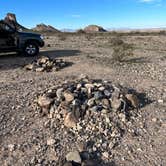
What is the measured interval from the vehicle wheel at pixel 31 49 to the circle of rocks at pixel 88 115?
22.3 feet

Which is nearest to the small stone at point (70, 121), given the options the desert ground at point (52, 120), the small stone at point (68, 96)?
the desert ground at point (52, 120)

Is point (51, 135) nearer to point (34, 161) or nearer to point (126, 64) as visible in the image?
point (34, 161)

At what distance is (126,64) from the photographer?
559 inches

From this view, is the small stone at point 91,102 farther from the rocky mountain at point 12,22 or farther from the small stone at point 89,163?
the rocky mountain at point 12,22

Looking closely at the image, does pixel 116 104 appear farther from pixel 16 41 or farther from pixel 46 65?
pixel 16 41

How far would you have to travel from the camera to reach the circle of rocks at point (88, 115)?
7363 millimetres

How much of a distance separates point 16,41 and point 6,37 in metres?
0.46

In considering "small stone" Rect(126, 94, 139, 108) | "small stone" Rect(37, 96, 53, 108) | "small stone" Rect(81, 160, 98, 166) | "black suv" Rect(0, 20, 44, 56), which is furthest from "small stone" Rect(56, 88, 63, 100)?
"black suv" Rect(0, 20, 44, 56)

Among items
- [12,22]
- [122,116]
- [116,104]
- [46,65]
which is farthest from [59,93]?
[12,22]

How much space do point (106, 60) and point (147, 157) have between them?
26.8 ft

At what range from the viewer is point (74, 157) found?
22.5 ft

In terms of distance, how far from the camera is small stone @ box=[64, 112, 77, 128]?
26.4ft

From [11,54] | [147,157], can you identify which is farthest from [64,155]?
[11,54]

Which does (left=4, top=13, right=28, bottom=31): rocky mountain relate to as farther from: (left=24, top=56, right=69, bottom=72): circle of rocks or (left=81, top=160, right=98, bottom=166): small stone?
(left=81, top=160, right=98, bottom=166): small stone
